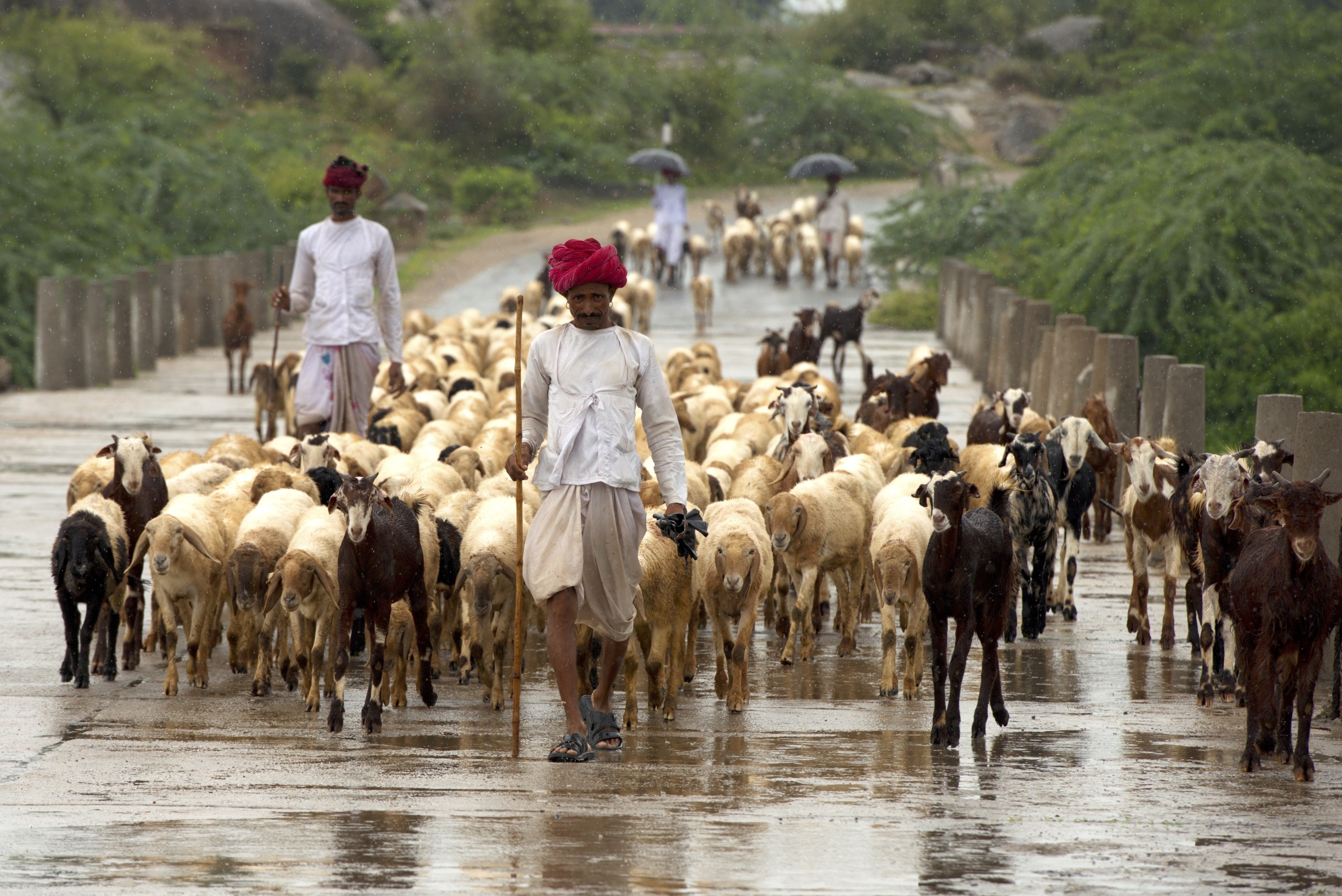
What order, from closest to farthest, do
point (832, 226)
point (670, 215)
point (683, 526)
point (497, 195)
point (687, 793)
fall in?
point (687, 793)
point (683, 526)
point (670, 215)
point (832, 226)
point (497, 195)

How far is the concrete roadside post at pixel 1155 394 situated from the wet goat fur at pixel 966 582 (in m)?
6.31

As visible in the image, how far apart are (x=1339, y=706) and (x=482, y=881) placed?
→ 14.4 feet

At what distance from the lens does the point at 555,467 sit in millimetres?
7242

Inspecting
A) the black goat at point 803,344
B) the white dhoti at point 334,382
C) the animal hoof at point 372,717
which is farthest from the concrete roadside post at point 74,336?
the animal hoof at point 372,717

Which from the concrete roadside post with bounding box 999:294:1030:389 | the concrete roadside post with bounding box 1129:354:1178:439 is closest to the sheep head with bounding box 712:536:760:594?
the concrete roadside post with bounding box 1129:354:1178:439

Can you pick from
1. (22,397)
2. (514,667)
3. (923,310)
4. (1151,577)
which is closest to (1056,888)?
(514,667)

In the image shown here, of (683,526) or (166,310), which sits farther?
(166,310)

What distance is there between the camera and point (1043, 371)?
710 inches

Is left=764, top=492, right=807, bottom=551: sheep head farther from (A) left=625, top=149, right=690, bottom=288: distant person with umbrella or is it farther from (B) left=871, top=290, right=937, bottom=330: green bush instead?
(A) left=625, top=149, right=690, bottom=288: distant person with umbrella

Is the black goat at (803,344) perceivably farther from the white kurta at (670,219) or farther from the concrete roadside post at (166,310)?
the white kurta at (670,219)

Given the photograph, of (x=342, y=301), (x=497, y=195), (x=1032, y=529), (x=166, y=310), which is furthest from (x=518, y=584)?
(x=497, y=195)

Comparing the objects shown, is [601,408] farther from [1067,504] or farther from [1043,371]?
[1043,371]

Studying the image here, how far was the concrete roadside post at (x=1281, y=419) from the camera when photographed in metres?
9.66

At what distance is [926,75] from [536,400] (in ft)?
178
